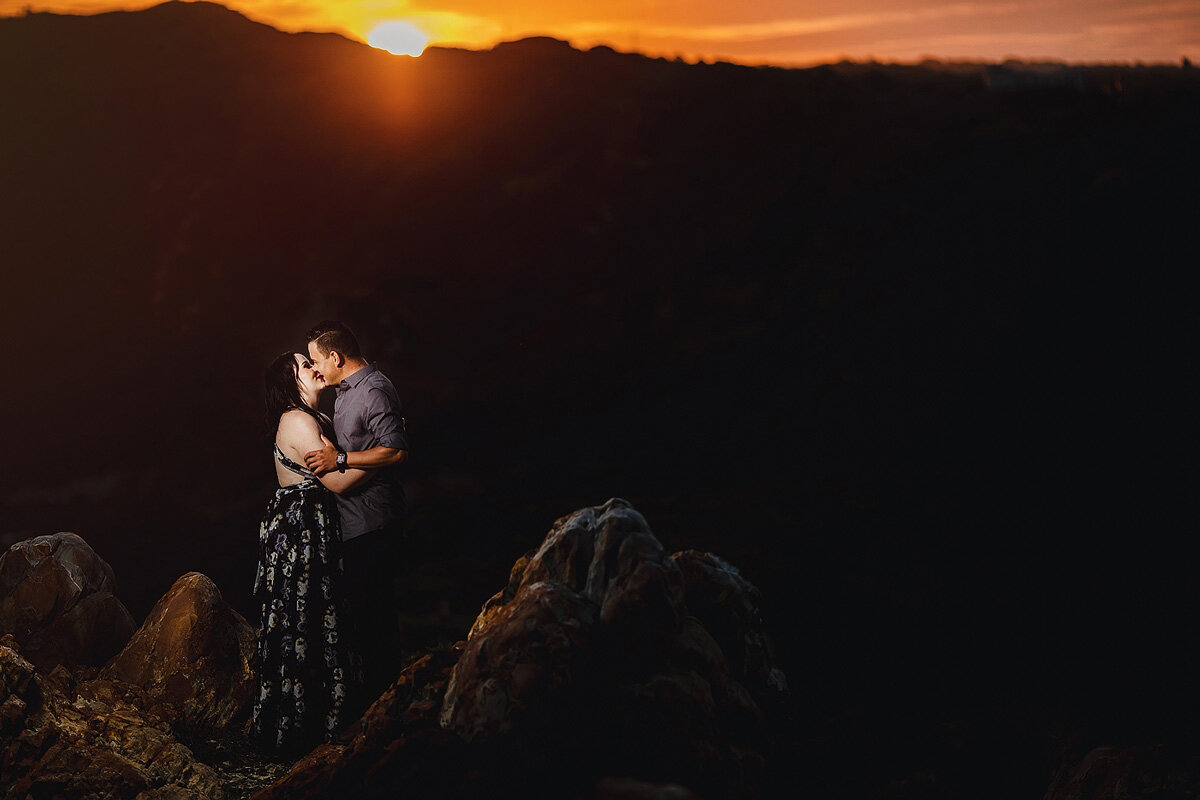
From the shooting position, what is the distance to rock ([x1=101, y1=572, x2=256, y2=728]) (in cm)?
529

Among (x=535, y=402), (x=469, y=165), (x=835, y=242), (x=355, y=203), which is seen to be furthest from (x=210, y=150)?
(x=835, y=242)

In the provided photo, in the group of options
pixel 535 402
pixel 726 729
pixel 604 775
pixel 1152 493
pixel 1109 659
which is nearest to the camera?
pixel 604 775

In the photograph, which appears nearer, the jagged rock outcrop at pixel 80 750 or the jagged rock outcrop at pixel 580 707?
the jagged rock outcrop at pixel 580 707

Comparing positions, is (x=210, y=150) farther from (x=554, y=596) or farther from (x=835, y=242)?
(x=554, y=596)

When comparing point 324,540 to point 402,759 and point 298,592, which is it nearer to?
point 298,592

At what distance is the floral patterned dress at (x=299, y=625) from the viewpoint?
16.3 feet

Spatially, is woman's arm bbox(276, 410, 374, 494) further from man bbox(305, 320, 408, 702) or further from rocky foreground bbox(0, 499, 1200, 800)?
rocky foreground bbox(0, 499, 1200, 800)

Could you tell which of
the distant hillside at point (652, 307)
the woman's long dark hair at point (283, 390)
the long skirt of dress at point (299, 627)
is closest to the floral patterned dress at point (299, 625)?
the long skirt of dress at point (299, 627)

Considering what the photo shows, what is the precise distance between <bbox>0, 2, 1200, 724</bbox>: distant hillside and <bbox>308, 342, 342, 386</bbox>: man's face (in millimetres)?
3589

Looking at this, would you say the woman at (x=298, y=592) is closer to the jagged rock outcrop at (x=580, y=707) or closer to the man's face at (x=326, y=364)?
the man's face at (x=326, y=364)

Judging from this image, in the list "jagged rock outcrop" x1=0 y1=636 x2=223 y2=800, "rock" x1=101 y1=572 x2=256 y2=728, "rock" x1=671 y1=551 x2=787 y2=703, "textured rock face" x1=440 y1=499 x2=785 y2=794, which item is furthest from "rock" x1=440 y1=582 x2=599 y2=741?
"rock" x1=101 y1=572 x2=256 y2=728

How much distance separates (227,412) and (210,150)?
13.5 m

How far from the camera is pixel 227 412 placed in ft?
54.8

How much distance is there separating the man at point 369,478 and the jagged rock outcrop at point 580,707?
1.21 meters
